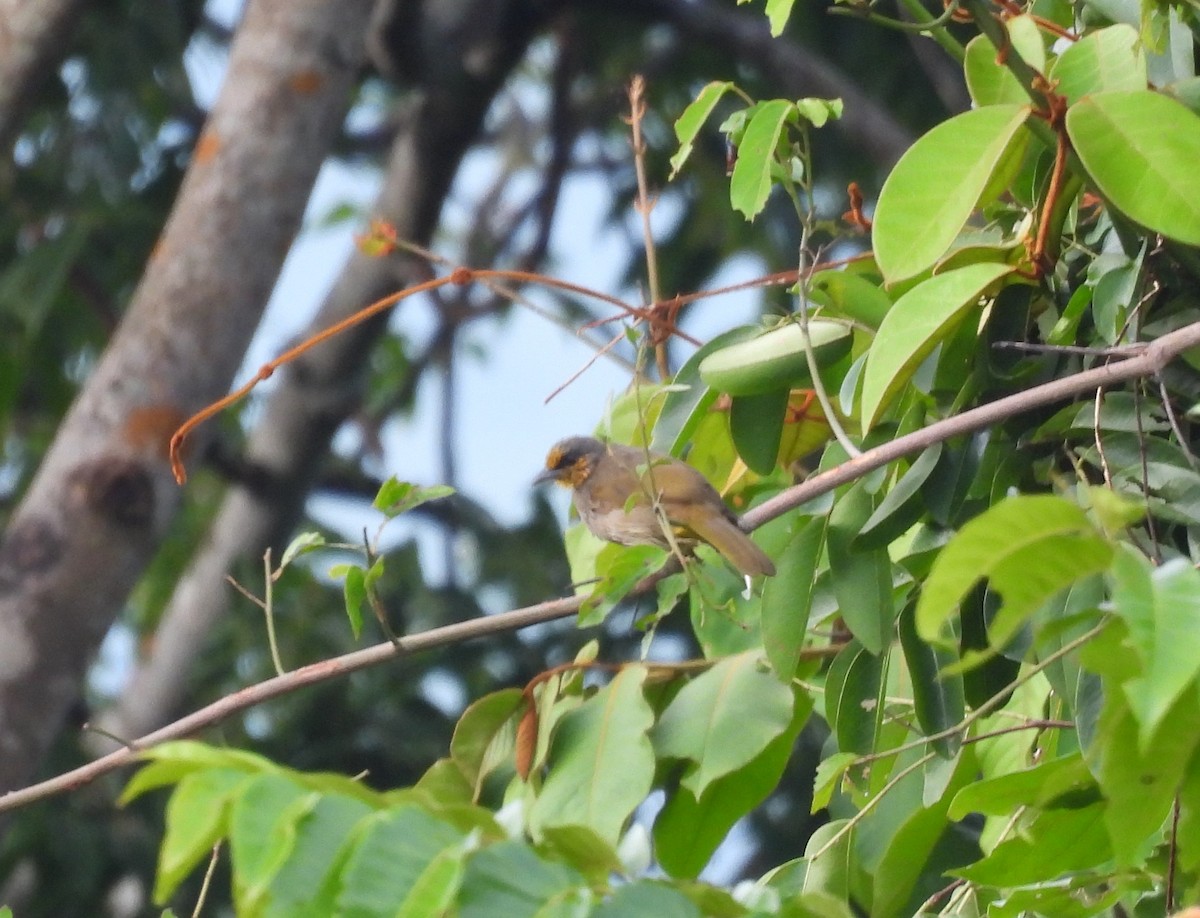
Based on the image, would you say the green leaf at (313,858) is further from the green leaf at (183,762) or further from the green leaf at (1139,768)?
the green leaf at (1139,768)

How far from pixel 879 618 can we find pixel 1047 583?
3.05 ft

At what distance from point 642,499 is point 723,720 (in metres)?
1.13

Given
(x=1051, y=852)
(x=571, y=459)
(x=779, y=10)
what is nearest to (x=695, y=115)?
(x=779, y=10)

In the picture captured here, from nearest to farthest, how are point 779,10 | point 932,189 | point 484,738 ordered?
point 932,189 < point 779,10 < point 484,738

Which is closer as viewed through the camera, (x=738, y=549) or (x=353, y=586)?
(x=353, y=586)

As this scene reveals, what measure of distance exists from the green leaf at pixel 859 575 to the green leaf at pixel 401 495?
0.56m

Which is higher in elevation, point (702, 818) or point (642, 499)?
point (642, 499)

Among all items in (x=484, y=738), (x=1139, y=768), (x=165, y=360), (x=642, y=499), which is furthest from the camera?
(x=165, y=360)

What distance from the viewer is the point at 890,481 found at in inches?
88.0

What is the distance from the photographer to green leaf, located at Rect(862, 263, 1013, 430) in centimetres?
Answer: 193

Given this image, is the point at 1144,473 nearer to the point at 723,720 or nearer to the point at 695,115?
the point at 723,720

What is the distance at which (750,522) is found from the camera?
6.61 ft

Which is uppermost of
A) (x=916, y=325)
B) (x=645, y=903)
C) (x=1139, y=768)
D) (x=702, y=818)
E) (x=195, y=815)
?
(x=916, y=325)

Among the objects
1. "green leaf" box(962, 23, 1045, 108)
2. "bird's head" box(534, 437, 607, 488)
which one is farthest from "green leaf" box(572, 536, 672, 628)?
"bird's head" box(534, 437, 607, 488)
